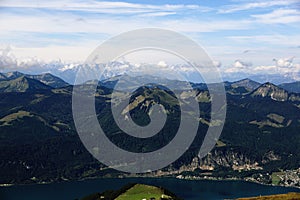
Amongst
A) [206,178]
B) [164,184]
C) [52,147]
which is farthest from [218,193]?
[52,147]

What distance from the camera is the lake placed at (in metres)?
122

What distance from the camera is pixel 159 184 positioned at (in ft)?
A: 457

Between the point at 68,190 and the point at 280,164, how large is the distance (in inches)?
3694

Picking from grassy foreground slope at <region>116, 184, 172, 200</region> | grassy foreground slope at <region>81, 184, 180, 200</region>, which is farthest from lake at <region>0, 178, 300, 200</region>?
grassy foreground slope at <region>116, 184, 172, 200</region>

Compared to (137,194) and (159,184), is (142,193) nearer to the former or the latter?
(137,194)

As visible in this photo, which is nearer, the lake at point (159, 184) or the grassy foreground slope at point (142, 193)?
the grassy foreground slope at point (142, 193)

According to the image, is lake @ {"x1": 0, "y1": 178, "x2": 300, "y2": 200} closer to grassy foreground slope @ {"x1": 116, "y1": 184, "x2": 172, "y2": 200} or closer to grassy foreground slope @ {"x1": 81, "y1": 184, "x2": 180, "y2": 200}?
grassy foreground slope @ {"x1": 81, "y1": 184, "x2": 180, "y2": 200}

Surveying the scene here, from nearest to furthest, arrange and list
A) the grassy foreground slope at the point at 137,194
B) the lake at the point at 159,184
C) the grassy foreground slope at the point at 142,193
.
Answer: the grassy foreground slope at the point at 137,194 → the grassy foreground slope at the point at 142,193 → the lake at the point at 159,184

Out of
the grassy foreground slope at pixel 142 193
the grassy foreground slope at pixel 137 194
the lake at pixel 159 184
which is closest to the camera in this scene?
the grassy foreground slope at pixel 137 194

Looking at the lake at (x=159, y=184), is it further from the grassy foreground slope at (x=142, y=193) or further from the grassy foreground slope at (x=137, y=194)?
the grassy foreground slope at (x=142, y=193)

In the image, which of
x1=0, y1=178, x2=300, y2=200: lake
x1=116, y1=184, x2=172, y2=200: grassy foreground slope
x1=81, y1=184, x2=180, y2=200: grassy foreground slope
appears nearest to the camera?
x1=81, y1=184, x2=180, y2=200: grassy foreground slope

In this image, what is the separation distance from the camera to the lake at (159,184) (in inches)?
4783

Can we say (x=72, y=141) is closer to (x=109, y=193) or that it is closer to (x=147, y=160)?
(x=147, y=160)

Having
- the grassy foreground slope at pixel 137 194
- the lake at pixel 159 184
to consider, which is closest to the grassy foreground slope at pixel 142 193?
the grassy foreground slope at pixel 137 194
